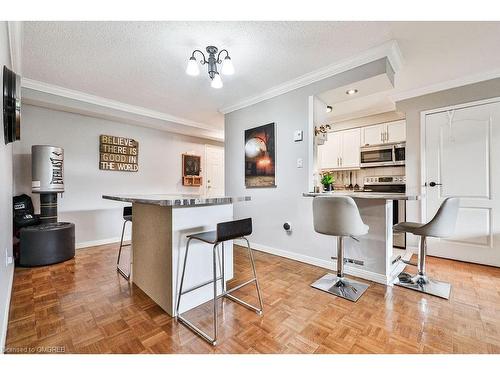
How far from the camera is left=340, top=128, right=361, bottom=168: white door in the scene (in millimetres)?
4285

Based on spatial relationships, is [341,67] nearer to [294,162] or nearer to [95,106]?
[294,162]

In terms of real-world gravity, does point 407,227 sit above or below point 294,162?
below

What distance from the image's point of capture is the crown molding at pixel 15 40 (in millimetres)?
1771

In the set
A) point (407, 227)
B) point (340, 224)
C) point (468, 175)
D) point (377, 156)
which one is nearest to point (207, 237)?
point (340, 224)

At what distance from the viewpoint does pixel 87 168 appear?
12.4 ft

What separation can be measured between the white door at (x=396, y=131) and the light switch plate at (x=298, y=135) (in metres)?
1.99

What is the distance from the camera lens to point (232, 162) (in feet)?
12.8

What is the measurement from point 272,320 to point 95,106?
3920mm

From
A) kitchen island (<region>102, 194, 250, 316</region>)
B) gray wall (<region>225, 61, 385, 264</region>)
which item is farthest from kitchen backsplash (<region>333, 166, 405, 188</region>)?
kitchen island (<region>102, 194, 250, 316</region>)

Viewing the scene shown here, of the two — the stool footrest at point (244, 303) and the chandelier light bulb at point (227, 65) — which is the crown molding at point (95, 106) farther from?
the stool footrest at point (244, 303)

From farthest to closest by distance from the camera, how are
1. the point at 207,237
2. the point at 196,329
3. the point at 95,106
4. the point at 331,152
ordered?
the point at 331,152 < the point at 95,106 < the point at 207,237 < the point at 196,329

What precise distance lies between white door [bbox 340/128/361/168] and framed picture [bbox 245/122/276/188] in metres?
1.91

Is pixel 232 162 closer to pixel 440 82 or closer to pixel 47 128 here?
pixel 47 128
